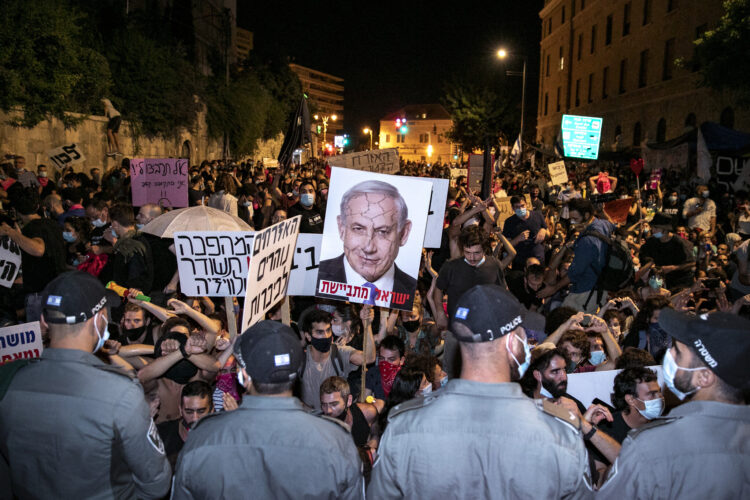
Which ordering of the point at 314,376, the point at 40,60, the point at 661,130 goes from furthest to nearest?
the point at 661,130 → the point at 40,60 → the point at 314,376

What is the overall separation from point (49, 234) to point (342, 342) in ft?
10.4

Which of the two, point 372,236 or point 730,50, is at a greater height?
point 730,50

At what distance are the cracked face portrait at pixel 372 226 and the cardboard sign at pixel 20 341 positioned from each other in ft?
8.05

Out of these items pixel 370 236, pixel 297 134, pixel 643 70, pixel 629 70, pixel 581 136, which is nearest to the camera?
pixel 370 236

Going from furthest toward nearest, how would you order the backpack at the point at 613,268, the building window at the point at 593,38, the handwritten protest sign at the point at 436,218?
1. the building window at the point at 593,38
2. the handwritten protest sign at the point at 436,218
3. the backpack at the point at 613,268

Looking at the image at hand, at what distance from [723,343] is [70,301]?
2766 millimetres

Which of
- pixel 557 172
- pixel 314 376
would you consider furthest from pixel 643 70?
pixel 314 376

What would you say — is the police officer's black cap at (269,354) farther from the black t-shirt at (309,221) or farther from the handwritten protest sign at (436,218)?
the black t-shirt at (309,221)

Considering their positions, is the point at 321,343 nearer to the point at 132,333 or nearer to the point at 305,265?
the point at 305,265

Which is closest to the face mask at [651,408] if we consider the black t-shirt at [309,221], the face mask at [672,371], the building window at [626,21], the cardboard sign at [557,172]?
the face mask at [672,371]

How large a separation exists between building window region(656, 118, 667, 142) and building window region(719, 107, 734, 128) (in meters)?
6.21

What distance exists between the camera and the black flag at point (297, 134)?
55.0ft

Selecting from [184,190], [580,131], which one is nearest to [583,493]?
[184,190]

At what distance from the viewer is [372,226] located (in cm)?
539
